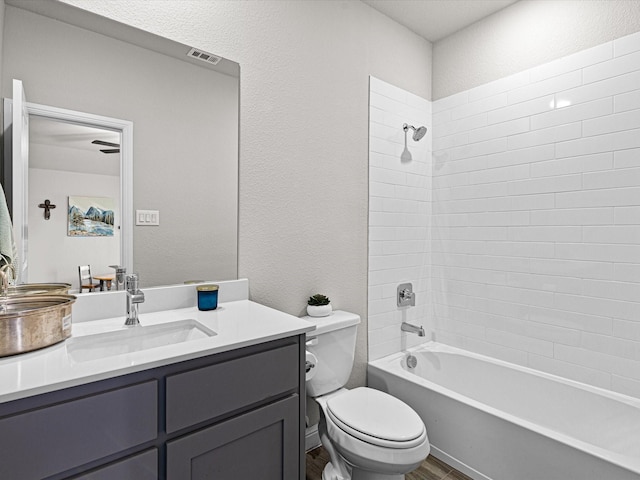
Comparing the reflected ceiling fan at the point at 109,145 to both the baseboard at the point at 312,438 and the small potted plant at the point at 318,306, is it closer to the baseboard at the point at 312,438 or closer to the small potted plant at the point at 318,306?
the small potted plant at the point at 318,306

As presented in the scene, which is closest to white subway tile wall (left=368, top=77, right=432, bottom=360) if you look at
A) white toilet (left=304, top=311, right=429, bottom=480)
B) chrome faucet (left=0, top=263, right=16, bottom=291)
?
white toilet (left=304, top=311, right=429, bottom=480)

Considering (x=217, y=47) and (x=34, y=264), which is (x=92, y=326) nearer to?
(x=34, y=264)

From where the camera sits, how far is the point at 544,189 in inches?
84.6

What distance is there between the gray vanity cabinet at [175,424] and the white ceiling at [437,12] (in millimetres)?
2191

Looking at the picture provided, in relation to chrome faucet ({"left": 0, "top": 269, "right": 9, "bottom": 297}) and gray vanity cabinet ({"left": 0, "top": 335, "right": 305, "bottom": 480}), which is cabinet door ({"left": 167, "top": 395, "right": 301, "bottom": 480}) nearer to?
gray vanity cabinet ({"left": 0, "top": 335, "right": 305, "bottom": 480})

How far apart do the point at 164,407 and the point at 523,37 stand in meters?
2.70

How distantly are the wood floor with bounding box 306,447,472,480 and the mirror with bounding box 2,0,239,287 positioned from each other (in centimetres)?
112

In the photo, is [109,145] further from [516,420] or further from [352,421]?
[516,420]

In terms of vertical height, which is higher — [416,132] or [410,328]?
[416,132]

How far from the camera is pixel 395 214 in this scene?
8.19 feet

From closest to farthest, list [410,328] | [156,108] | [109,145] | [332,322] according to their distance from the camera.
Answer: [109,145] < [156,108] < [332,322] < [410,328]

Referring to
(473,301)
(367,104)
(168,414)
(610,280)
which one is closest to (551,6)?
(367,104)

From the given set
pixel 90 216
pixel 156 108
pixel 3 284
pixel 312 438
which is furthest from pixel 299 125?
pixel 312 438

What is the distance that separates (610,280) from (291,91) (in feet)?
6.39
